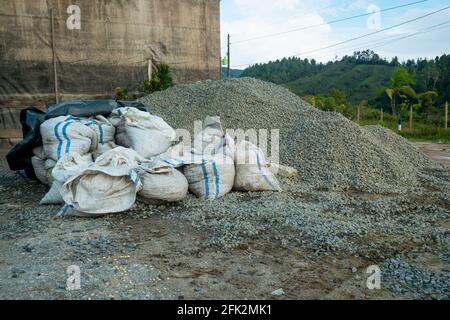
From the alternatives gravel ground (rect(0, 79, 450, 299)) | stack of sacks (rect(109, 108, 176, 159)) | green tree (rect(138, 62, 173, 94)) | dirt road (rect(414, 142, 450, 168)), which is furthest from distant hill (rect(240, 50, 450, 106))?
stack of sacks (rect(109, 108, 176, 159))

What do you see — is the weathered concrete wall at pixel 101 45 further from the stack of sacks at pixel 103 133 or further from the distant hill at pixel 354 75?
the distant hill at pixel 354 75

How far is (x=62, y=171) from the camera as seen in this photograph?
3686 millimetres

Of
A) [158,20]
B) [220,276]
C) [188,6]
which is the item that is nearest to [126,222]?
[220,276]

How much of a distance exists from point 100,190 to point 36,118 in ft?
5.49

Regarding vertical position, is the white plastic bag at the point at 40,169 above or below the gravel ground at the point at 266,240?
above

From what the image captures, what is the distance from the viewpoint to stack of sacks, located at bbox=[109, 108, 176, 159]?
175 inches

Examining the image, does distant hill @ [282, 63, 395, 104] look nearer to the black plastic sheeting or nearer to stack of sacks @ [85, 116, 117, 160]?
the black plastic sheeting

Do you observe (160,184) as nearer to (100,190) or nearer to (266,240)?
(100,190)

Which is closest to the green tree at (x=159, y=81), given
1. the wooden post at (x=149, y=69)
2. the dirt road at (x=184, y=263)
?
the wooden post at (x=149, y=69)

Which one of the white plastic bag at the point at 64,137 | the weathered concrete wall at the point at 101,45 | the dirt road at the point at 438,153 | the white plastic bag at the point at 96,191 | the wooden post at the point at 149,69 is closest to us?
the white plastic bag at the point at 96,191

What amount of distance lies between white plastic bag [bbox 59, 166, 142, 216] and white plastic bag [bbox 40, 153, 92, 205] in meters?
0.19

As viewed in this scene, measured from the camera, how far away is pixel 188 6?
10547 millimetres

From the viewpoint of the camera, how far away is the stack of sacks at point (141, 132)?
4.45m

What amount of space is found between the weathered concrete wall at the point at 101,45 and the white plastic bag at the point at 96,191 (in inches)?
231
